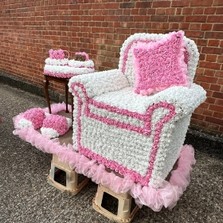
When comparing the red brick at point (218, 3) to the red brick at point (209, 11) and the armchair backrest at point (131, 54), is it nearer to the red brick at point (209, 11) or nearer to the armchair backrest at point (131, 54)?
the red brick at point (209, 11)

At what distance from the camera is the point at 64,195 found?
147 cm

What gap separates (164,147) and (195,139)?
1.04 meters

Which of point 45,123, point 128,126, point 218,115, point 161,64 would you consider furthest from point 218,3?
point 45,123

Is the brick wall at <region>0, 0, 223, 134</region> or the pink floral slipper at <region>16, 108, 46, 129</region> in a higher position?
the brick wall at <region>0, 0, 223, 134</region>

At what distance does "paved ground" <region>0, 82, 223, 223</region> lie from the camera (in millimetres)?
1318

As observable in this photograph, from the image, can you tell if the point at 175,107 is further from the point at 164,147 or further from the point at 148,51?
the point at 148,51

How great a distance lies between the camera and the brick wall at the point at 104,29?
73.1 inches

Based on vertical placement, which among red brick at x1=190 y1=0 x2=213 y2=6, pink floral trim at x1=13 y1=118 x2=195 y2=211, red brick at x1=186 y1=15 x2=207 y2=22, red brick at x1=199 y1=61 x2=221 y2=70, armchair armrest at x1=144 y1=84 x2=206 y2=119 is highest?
red brick at x1=190 y1=0 x2=213 y2=6

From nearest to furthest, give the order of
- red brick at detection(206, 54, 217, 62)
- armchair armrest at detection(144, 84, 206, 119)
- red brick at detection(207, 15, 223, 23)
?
armchair armrest at detection(144, 84, 206, 119)
red brick at detection(207, 15, 223, 23)
red brick at detection(206, 54, 217, 62)

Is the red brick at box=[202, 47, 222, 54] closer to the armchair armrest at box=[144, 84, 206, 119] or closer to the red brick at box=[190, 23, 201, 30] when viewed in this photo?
the red brick at box=[190, 23, 201, 30]

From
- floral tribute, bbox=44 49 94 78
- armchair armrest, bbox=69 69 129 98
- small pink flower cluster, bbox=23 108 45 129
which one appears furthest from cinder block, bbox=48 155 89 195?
floral tribute, bbox=44 49 94 78

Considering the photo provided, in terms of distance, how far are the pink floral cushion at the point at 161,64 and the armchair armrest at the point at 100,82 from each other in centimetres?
18

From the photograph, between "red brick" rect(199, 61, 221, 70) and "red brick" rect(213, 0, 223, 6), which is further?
"red brick" rect(199, 61, 221, 70)

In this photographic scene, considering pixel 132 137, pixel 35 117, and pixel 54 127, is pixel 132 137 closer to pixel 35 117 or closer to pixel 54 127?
pixel 54 127
